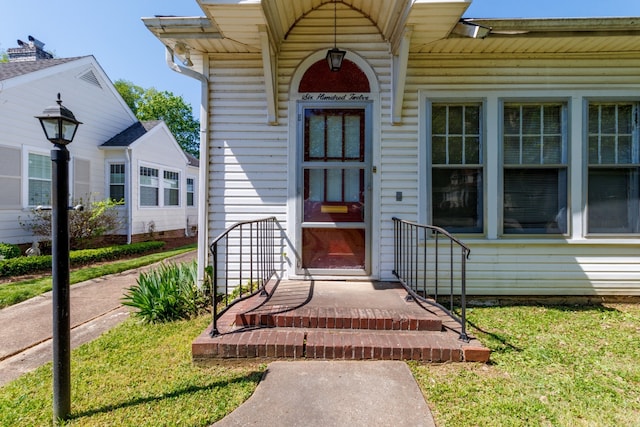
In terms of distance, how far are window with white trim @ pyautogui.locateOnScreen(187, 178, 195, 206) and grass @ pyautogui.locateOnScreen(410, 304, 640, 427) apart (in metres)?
13.1

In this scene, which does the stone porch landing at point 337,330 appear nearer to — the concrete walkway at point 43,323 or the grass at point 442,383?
the grass at point 442,383

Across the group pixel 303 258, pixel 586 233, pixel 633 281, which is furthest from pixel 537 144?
pixel 303 258

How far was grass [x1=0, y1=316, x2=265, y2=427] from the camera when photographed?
204 cm

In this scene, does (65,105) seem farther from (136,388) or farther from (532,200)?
(532,200)

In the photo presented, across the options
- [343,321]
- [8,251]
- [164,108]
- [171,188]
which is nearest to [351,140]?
[343,321]

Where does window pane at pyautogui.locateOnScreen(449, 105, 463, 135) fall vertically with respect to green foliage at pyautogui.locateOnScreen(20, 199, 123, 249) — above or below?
above

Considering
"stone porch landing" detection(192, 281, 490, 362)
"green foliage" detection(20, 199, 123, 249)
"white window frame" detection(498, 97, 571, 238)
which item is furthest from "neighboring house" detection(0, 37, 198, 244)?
"white window frame" detection(498, 97, 571, 238)

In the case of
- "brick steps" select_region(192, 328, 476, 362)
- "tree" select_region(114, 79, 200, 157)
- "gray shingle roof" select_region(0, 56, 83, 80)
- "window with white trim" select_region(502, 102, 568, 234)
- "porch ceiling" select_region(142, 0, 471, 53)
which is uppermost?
"tree" select_region(114, 79, 200, 157)

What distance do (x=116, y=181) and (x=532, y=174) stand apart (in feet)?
35.1

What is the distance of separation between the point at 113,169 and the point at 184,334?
8753mm

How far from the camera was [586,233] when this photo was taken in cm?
417

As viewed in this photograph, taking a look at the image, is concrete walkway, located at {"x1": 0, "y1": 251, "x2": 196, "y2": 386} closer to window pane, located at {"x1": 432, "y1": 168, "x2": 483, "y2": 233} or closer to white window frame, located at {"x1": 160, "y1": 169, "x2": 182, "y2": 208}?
window pane, located at {"x1": 432, "y1": 168, "x2": 483, "y2": 233}

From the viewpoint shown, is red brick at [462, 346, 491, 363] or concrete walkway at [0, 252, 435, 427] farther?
red brick at [462, 346, 491, 363]

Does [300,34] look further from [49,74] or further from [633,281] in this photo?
[49,74]
